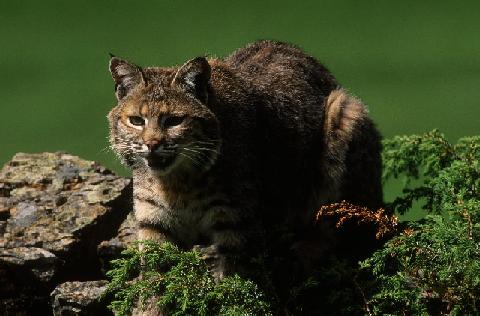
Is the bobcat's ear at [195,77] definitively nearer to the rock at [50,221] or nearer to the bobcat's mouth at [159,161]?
the bobcat's mouth at [159,161]

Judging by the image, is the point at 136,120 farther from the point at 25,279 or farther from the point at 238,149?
the point at 25,279

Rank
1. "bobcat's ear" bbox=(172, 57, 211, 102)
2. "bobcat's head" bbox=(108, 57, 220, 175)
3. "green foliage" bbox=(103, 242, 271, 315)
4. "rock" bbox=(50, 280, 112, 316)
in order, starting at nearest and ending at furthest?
"green foliage" bbox=(103, 242, 271, 315), "bobcat's head" bbox=(108, 57, 220, 175), "bobcat's ear" bbox=(172, 57, 211, 102), "rock" bbox=(50, 280, 112, 316)

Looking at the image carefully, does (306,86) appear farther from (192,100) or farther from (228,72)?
(192,100)

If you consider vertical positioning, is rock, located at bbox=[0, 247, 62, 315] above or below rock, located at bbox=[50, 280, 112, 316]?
above

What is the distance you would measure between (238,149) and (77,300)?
127 centimetres

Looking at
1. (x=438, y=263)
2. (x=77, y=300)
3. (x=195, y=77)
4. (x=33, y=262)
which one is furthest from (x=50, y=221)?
(x=438, y=263)

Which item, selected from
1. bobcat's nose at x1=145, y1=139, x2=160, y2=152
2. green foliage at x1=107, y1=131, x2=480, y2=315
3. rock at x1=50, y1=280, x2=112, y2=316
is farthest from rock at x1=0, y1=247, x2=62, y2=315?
bobcat's nose at x1=145, y1=139, x2=160, y2=152

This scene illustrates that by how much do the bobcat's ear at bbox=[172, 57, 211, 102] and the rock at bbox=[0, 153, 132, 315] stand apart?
122 cm

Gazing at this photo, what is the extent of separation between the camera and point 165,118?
5.88 meters

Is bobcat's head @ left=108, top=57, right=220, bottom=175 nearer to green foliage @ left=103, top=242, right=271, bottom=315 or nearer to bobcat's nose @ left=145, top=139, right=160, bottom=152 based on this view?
bobcat's nose @ left=145, top=139, right=160, bottom=152

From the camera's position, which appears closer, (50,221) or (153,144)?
(153,144)

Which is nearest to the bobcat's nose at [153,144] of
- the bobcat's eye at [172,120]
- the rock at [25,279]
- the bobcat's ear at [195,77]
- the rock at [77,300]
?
the bobcat's eye at [172,120]

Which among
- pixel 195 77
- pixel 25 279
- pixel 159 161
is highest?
pixel 195 77

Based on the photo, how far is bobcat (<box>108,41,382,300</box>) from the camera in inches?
233
